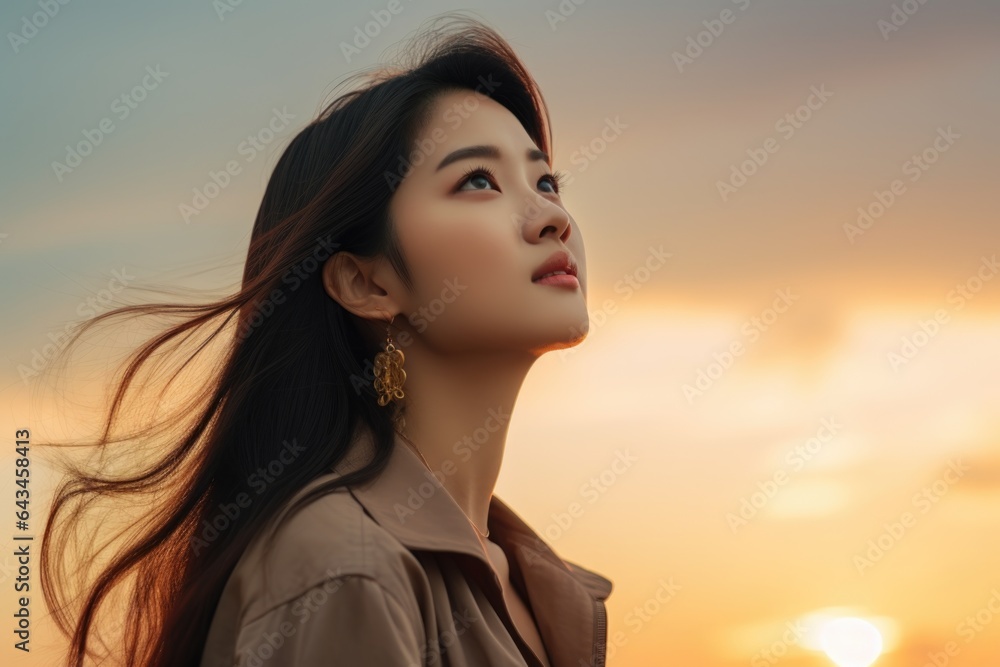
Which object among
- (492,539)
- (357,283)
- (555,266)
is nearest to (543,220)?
(555,266)

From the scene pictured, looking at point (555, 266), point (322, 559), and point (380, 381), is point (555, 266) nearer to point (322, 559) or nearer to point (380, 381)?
point (380, 381)

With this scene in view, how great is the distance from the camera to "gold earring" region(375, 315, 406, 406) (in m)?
2.78

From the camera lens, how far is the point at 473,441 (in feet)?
9.39

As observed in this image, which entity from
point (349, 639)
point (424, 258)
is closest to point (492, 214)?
point (424, 258)

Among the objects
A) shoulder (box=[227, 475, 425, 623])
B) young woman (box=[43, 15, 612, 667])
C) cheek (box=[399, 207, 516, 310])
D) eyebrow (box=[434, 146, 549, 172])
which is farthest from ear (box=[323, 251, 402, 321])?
shoulder (box=[227, 475, 425, 623])

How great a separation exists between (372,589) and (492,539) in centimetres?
107

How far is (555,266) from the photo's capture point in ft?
8.99

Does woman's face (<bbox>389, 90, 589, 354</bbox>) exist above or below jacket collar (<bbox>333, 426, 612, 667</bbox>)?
above

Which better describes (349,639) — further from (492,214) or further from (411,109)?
(411,109)

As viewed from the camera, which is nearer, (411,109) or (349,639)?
(349,639)

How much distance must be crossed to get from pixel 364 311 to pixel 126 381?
666mm

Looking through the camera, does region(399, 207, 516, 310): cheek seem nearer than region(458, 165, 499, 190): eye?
Yes

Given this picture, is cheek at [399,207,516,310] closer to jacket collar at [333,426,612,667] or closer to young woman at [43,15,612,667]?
young woman at [43,15,612,667]

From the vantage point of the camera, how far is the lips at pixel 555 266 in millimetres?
2725
